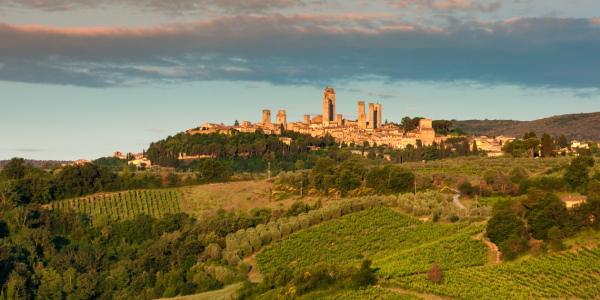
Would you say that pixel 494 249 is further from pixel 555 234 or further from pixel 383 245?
pixel 383 245

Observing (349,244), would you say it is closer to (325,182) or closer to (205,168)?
(325,182)

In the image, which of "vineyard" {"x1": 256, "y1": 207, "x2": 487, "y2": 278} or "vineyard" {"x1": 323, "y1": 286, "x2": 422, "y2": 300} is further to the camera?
"vineyard" {"x1": 256, "y1": 207, "x2": 487, "y2": 278}

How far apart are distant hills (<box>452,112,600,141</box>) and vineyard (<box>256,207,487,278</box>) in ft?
Answer: 418

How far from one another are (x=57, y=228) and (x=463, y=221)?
32.5m

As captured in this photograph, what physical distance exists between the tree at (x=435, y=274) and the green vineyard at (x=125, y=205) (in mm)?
32434

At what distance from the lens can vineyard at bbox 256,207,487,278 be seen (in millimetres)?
32531

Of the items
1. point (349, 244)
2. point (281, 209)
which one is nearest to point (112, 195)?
point (281, 209)

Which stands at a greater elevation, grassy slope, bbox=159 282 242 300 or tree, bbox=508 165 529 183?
tree, bbox=508 165 529 183

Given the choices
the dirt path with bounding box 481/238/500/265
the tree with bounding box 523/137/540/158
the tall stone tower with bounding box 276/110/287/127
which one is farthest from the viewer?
the tall stone tower with bounding box 276/110/287/127

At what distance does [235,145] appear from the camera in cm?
10300

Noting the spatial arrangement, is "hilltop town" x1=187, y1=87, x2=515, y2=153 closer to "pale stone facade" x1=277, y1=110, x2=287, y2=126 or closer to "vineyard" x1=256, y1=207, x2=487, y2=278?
"pale stone facade" x1=277, y1=110, x2=287, y2=126

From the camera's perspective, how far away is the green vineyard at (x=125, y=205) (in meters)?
56.1

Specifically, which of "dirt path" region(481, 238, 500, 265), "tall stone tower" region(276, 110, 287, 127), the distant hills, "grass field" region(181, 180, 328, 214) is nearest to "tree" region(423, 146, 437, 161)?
"grass field" region(181, 180, 328, 214)

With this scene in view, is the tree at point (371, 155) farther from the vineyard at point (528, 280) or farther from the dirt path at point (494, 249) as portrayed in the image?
the vineyard at point (528, 280)
